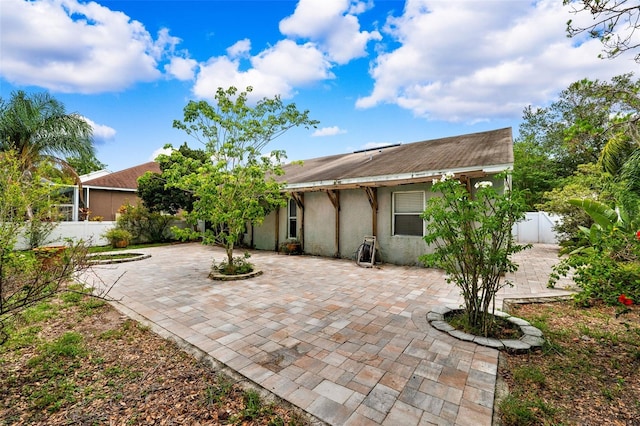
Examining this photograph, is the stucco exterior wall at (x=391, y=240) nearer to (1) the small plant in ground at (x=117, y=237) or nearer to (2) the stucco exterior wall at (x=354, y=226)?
(2) the stucco exterior wall at (x=354, y=226)

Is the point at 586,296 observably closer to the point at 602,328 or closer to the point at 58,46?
the point at 602,328

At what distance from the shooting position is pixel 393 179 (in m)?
7.50

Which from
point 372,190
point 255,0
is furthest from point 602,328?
point 255,0

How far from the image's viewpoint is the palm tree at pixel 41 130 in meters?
10.1

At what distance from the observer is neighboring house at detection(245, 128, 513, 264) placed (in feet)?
23.0

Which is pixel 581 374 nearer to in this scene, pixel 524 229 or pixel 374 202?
pixel 374 202

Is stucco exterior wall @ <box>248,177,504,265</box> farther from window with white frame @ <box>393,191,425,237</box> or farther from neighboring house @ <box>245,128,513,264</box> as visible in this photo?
window with white frame @ <box>393,191,425,237</box>

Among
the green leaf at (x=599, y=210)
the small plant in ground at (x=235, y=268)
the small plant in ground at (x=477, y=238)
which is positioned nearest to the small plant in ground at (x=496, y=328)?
the small plant in ground at (x=477, y=238)

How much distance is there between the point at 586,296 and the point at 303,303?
369 cm

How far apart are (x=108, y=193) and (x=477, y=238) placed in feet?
Answer: 68.9

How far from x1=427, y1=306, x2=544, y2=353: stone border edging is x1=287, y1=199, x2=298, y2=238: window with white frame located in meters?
7.23

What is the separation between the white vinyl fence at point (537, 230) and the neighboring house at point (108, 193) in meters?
22.0

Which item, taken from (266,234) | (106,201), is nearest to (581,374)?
(266,234)

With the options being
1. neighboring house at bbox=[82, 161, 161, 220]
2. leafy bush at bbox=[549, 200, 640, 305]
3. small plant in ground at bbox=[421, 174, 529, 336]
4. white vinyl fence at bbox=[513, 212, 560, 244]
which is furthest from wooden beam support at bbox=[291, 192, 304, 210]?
neighboring house at bbox=[82, 161, 161, 220]
